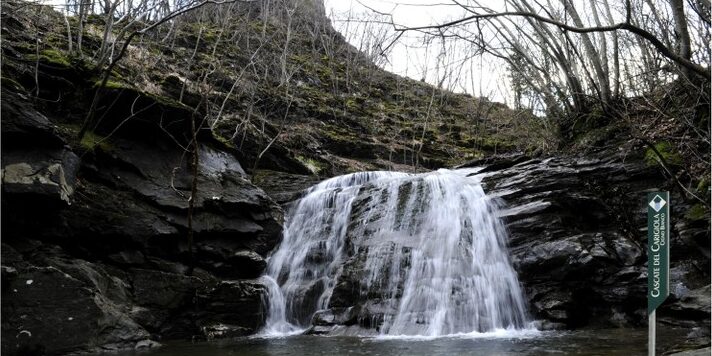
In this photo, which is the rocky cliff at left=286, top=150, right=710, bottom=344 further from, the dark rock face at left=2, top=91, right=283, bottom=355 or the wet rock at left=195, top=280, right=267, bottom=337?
the dark rock face at left=2, top=91, right=283, bottom=355

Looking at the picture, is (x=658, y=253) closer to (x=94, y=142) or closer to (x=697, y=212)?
(x=697, y=212)

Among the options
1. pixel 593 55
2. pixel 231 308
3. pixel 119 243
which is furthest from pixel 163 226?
pixel 593 55

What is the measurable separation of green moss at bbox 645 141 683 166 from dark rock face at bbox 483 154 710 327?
184 mm

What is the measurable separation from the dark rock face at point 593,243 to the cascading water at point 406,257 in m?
0.48

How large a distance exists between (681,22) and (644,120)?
5033 mm

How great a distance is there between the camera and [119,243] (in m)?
9.88

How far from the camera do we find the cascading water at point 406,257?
950 centimetres

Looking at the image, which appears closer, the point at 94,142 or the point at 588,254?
the point at 588,254

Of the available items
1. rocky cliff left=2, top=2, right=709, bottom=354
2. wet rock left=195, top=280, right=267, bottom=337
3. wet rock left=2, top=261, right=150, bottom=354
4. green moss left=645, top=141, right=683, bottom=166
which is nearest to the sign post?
rocky cliff left=2, top=2, right=709, bottom=354

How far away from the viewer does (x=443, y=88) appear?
32.9m

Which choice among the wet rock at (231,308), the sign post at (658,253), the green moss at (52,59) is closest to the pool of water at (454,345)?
the wet rock at (231,308)

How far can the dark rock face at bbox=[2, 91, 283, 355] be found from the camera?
25.9 feet

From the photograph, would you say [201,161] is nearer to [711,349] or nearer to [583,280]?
[583,280]

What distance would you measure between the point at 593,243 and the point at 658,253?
256 inches
